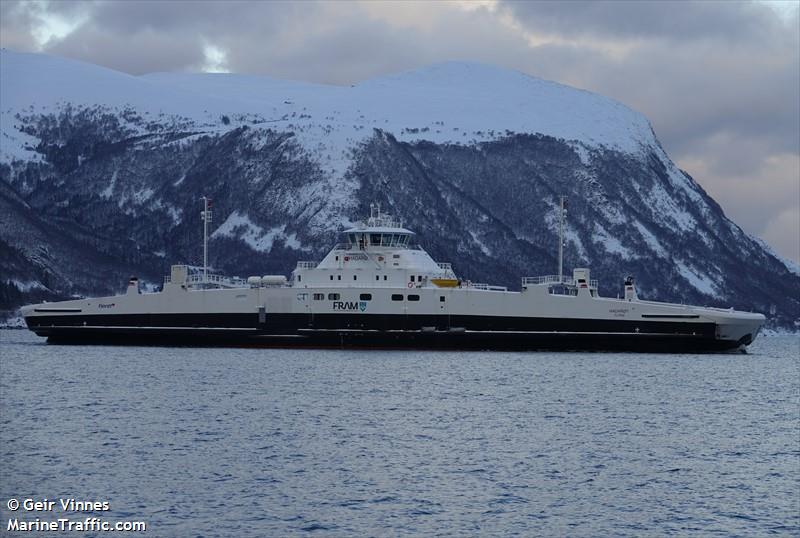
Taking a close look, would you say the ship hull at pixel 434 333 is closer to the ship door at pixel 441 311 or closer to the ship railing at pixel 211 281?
the ship door at pixel 441 311

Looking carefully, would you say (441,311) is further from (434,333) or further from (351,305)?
(351,305)

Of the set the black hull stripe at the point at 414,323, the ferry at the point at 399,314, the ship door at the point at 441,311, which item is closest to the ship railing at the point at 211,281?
the ferry at the point at 399,314

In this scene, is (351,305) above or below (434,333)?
above

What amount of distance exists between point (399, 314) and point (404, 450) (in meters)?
46.7

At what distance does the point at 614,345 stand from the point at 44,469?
57634 mm

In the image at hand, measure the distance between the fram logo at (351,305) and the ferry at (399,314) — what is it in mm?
79

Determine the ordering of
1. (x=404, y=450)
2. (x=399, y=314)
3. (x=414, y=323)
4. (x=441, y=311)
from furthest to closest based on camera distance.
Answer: (x=399, y=314)
(x=414, y=323)
(x=441, y=311)
(x=404, y=450)

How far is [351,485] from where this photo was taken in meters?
39.2

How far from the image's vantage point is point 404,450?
45156mm

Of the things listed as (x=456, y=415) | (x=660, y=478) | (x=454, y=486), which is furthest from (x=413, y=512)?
(x=456, y=415)

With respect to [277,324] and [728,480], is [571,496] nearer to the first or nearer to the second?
[728,480]

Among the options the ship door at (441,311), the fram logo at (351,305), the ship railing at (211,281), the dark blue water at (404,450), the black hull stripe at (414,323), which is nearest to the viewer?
the dark blue water at (404,450)

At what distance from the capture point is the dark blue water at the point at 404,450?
1403 inches

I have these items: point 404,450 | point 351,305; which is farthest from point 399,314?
point 404,450
